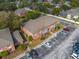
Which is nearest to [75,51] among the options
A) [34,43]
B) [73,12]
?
Answer: [34,43]

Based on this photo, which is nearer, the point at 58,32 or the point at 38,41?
the point at 38,41

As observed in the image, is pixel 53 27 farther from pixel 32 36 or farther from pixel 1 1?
pixel 1 1

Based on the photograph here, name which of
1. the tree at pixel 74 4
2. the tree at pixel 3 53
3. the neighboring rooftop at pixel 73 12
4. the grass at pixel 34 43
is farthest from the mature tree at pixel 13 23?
the tree at pixel 74 4

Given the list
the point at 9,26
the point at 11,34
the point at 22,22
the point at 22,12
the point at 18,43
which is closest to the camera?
the point at 18,43

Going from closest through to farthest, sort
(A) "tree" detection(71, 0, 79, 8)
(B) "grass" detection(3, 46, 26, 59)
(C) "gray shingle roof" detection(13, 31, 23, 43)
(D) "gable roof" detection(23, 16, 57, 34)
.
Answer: (B) "grass" detection(3, 46, 26, 59) < (C) "gray shingle roof" detection(13, 31, 23, 43) < (D) "gable roof" detection(23, 16, 57, 34) < (A) "tree" detection(71, 0, 79, 8)

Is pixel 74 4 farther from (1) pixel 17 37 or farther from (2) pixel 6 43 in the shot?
(2) pixel 6 43

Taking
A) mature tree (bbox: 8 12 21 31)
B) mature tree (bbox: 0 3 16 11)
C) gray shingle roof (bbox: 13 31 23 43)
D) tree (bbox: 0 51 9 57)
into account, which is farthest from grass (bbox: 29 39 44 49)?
mature tree (bbox: 0 3 16 11)

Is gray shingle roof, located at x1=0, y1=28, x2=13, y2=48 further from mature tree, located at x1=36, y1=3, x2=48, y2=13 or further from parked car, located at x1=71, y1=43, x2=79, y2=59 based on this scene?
mature tree, located at x1=36, y1=3, x2=48, y2=13

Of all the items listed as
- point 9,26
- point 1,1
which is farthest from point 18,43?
point 1,1
